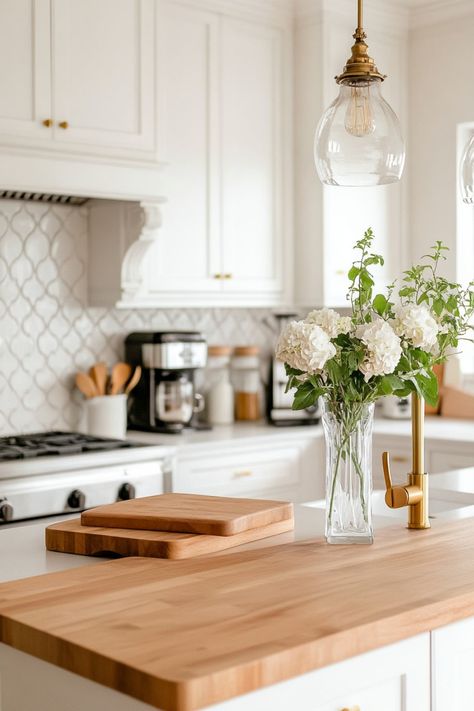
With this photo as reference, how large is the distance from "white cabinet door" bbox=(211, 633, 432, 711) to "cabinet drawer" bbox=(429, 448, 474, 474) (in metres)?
2.33

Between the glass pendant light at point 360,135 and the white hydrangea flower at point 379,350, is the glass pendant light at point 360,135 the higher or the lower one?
the higher one

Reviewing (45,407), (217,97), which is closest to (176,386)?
(45,407)

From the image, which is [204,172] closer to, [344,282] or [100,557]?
[344,282]

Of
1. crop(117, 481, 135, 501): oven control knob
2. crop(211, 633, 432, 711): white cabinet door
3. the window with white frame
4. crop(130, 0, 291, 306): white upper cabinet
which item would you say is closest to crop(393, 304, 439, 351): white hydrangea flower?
crop(211, 633, 432, 711): white cabinet door

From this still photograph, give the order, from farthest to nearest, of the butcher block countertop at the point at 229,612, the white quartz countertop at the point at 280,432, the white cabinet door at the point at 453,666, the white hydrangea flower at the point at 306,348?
the white quartz countertop at the point at 280,432 < the white hydrangea flower at the point at 306,348 < the white cabinet door at the point at 453,666 < the butcher block countertop at the point at 229,612

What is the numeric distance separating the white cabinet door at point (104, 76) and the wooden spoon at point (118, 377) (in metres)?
0.86

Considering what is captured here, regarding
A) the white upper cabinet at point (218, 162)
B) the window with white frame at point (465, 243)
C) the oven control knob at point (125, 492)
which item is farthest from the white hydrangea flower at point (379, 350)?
the window with white frame at point (465, 243)

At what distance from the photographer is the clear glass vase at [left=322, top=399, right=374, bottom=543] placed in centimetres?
186

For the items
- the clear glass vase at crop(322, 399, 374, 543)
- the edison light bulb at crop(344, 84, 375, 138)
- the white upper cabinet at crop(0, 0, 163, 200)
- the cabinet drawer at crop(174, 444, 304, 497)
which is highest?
the white upper cabinet at crop(0, 0, 163, 200)

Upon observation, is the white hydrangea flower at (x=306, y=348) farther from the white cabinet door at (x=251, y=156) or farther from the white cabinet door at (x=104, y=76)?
the white cabinet door at (x=251, y=156)

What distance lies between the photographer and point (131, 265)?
3818 mm

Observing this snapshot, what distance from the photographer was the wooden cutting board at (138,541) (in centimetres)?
183

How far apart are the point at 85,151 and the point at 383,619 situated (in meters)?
2.45

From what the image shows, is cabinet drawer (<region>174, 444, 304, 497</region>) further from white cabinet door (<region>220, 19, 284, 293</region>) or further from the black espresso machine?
white cabinet door (<region>220, 19, 284, 293</region>)
